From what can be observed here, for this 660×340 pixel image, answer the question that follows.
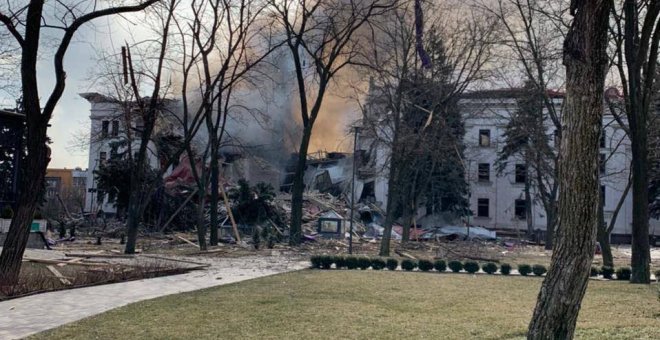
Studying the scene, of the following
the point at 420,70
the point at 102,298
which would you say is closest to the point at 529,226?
the point at 420,70

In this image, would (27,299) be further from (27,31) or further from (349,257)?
(349,257)

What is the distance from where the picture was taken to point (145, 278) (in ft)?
46.0

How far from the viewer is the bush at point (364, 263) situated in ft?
57.9

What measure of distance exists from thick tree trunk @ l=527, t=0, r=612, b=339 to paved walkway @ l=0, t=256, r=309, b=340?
5.99m

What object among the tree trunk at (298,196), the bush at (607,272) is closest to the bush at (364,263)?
the bush at (607,272)

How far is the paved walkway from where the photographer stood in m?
7.99

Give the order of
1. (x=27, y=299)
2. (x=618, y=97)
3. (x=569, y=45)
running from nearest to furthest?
1. (x=569, y=45)
2. (x=27, y=299)
3. (x=618, y=97)

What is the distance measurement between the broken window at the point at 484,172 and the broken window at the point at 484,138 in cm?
186

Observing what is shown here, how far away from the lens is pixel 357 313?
8.63 metres

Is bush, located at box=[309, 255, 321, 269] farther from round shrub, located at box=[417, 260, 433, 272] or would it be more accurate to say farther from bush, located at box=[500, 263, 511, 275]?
bush, located at box=[500, 263, 511, 275]

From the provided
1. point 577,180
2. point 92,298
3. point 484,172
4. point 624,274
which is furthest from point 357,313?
point 484,172

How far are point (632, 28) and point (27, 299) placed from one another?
14368 mm

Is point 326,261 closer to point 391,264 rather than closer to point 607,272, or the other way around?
point 391,264

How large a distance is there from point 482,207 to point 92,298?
44694 millimetres
